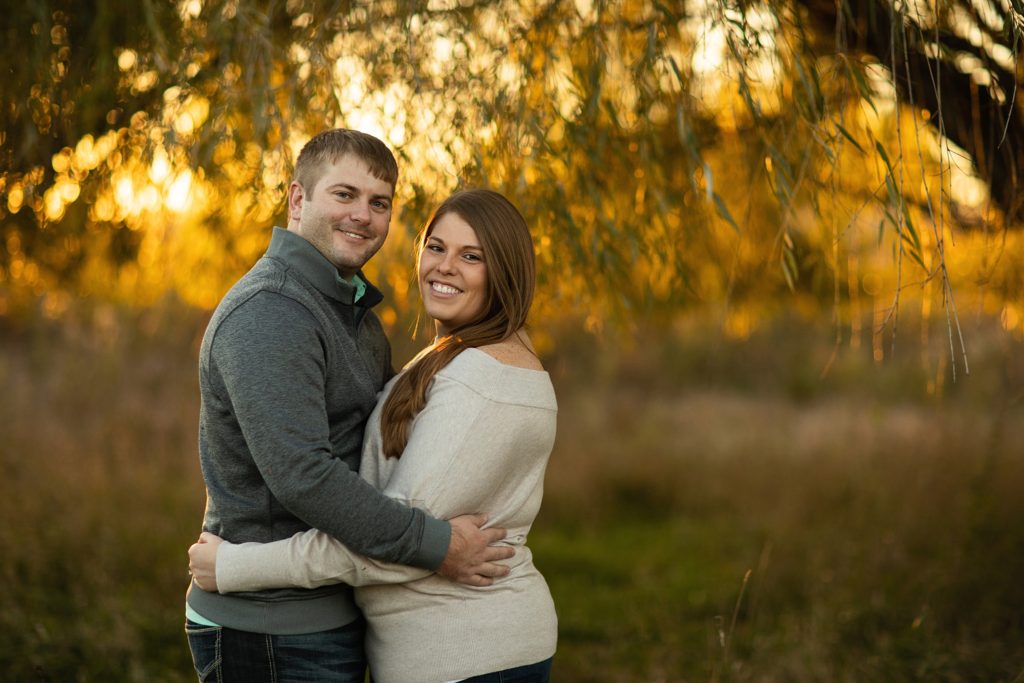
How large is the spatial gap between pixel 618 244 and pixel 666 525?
16.4ft

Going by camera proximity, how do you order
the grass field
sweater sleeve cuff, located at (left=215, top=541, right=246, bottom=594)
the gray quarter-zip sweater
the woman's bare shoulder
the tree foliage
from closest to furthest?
the gray quarter-zip sweater → sweater sleeve cuff, located at (left=215, top=541, right=246, bottom=594) → the woman's bare shoulder → the tree foliage → the grass field

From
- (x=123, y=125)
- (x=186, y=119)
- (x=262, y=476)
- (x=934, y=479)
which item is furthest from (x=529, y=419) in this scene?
(x=934, y=479)

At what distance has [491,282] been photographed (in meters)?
2.00

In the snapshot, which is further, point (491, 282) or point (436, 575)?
point (491, 282)

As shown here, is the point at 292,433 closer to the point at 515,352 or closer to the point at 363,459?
the point at 363,459

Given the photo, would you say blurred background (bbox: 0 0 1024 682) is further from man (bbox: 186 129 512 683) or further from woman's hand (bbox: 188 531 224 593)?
woman's hand (bbox: 188 531 224 593)

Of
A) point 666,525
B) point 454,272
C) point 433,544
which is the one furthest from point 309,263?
point 666,525

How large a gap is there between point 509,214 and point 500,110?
923mm

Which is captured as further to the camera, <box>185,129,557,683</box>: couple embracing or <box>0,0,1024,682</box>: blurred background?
<box>0,0,1024,682</box>: blurred background

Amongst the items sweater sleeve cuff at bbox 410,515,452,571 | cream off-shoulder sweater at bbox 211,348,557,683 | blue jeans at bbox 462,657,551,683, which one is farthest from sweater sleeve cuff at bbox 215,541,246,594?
blue jeans at bbox 462,657,551,683

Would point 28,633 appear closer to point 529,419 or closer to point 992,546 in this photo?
point 529,419

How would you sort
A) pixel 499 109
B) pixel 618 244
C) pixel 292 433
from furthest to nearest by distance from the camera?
pixel 618 244, pixel 499 109, pixel 292 433

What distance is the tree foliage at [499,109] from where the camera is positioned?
2.77 m

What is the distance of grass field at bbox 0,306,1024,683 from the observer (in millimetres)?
4242
